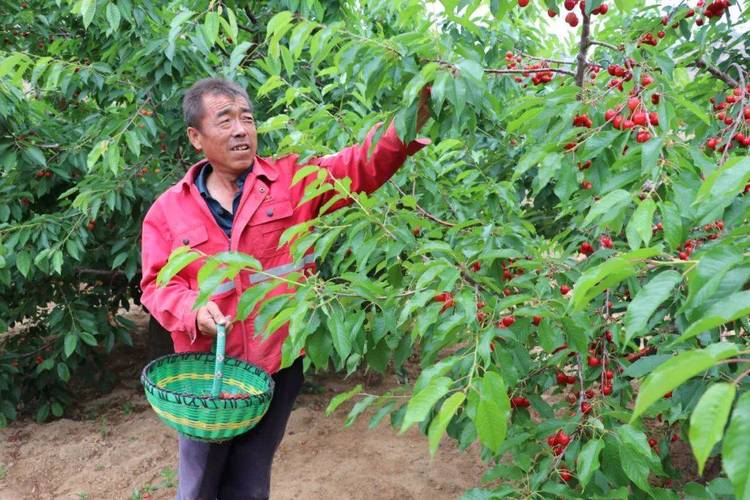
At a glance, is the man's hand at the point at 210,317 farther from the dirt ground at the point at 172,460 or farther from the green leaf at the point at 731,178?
the dirt ground at the point at 172,460

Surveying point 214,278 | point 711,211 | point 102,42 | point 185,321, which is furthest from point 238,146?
point 102,42

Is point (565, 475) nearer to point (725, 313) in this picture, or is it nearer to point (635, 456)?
point (635, 456)

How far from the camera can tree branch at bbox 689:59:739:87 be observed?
1.98 metres

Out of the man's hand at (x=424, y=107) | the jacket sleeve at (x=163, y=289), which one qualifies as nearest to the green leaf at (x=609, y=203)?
the man's hand at (x=424, y=107)

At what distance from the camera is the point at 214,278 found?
148 cm

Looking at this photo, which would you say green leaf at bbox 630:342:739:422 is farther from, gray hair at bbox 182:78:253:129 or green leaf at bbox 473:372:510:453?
gray hair at bbox 182:78:253:129

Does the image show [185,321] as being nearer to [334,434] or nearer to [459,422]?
[459,422]

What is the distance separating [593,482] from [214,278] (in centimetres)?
98

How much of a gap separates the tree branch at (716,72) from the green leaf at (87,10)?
219 centimetres

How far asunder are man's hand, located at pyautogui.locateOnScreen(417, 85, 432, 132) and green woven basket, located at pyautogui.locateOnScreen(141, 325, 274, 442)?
802 millimetres

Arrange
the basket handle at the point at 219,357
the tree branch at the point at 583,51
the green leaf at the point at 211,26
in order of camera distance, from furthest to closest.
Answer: the green leaf at the point at 211,26, the basket handle at the point at 219,357, the tree branch at the point at 583,51

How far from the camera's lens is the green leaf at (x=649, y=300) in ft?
3.26

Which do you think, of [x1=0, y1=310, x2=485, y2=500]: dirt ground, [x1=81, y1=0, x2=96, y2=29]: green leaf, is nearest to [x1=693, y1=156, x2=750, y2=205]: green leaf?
[x1=81, y1=0, x2=96, y2=29]: green leaf

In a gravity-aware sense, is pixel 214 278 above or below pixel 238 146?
below
